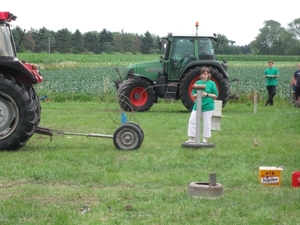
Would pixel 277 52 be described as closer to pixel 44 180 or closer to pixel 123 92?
pixel 123 92

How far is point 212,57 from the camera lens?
72.0ft

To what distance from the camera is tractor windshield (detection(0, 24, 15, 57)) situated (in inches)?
481

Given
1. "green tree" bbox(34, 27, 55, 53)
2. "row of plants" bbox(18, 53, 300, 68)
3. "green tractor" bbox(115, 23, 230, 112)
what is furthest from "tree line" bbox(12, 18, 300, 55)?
"green tractor" bbox(115, 23, 230, 112)

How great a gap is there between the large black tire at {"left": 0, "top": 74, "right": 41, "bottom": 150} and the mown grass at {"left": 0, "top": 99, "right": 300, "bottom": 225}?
0.27 metres

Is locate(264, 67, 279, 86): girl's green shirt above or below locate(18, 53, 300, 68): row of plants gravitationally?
Answer: above

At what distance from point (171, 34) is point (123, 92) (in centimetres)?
230

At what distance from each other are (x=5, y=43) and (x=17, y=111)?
1233mm

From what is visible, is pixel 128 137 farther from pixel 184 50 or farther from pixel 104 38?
pixel 104 38

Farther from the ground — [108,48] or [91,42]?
[91,42]

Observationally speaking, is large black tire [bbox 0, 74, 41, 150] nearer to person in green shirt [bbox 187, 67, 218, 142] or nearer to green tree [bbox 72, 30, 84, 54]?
person in green shirt [bbox 187, 67, 218, 142]

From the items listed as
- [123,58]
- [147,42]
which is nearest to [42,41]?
[123,58]

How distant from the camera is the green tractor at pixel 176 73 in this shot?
21359 mm

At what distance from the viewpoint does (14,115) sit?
12.0 m

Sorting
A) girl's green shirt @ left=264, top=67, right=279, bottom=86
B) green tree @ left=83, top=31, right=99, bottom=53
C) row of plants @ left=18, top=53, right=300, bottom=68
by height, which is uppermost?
green tree @ left=83, top=31, right=99, bottom=53
